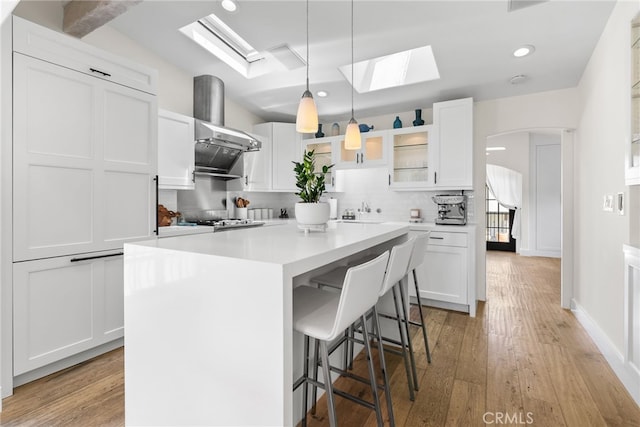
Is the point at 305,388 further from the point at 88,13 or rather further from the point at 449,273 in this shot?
the point at 88,13

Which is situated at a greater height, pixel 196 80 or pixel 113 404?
pixel 196 80

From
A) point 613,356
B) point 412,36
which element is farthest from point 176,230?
point 613,356

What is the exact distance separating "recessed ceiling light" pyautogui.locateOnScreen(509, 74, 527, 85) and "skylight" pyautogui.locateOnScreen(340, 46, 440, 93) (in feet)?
2.45

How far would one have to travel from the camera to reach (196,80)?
368 centimetres

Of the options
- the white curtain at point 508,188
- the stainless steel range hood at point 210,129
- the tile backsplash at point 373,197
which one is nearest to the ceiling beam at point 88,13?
the stainless steel range hood at point 210,129

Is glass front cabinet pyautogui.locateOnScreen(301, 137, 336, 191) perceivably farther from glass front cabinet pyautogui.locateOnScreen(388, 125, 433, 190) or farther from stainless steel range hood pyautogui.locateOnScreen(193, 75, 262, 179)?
stainless steel range hood pyautogui.locateOnScreen(193, 75, 262, 179)

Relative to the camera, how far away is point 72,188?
2146 mm

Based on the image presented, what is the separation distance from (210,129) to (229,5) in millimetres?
1417

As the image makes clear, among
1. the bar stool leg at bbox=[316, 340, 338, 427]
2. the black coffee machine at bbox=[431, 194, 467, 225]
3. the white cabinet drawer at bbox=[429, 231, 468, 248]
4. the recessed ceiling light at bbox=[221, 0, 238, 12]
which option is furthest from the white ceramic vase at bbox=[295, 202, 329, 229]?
the black coffee machine at bbox=[431, 194, 467, 225]

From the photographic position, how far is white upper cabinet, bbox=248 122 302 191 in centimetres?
450

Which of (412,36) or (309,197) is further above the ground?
(412,36)

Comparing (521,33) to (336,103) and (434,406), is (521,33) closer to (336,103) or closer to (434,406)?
(336,103)

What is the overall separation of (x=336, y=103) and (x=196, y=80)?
5.63ft

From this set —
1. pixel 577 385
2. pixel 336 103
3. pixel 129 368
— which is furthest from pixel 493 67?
pixel 129 368
